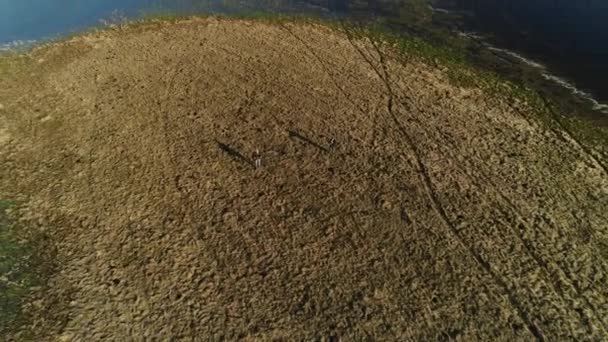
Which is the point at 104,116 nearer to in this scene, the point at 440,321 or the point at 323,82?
the point at 323,82

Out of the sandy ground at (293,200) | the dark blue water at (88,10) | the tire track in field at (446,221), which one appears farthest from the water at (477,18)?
the tire track in field at (446,221)

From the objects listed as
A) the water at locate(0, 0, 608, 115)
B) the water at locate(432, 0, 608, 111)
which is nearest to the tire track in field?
the water at locate(0, 0, 608, 115)

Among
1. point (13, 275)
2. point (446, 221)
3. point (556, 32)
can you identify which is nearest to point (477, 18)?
point (556, 32)

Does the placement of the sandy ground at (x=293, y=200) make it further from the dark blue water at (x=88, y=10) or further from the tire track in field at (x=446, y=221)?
the dark blue water at (x=88, y=10)

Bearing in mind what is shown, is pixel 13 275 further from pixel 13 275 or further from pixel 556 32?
pixel 556 32

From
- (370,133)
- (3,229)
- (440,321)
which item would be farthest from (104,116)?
(440,321)

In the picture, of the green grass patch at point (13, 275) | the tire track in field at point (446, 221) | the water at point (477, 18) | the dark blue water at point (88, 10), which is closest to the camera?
the green grass patch at point (13, 275)
